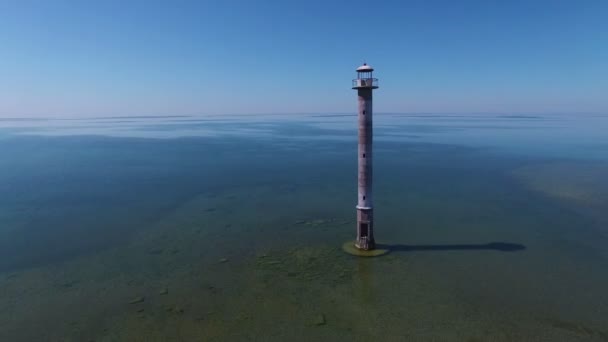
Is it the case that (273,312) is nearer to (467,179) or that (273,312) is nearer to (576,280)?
(576,280)

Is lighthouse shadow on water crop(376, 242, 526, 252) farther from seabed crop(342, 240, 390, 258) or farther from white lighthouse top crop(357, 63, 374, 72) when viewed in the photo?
white lighthouse top crop(357, 63, 374, 72)

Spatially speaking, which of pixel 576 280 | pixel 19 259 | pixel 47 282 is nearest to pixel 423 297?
pixel 576 280

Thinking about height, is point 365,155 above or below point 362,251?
above

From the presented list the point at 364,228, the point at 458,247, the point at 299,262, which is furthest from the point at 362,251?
the point at 458,247

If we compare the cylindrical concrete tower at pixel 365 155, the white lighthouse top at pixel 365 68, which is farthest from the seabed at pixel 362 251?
the white lighthouse top at pixel 365 68

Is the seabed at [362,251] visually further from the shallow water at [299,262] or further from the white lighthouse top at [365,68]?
the white lighthouse top at [365,68]

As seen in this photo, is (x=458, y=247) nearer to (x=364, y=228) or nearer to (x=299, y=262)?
(x=364, y=228)
